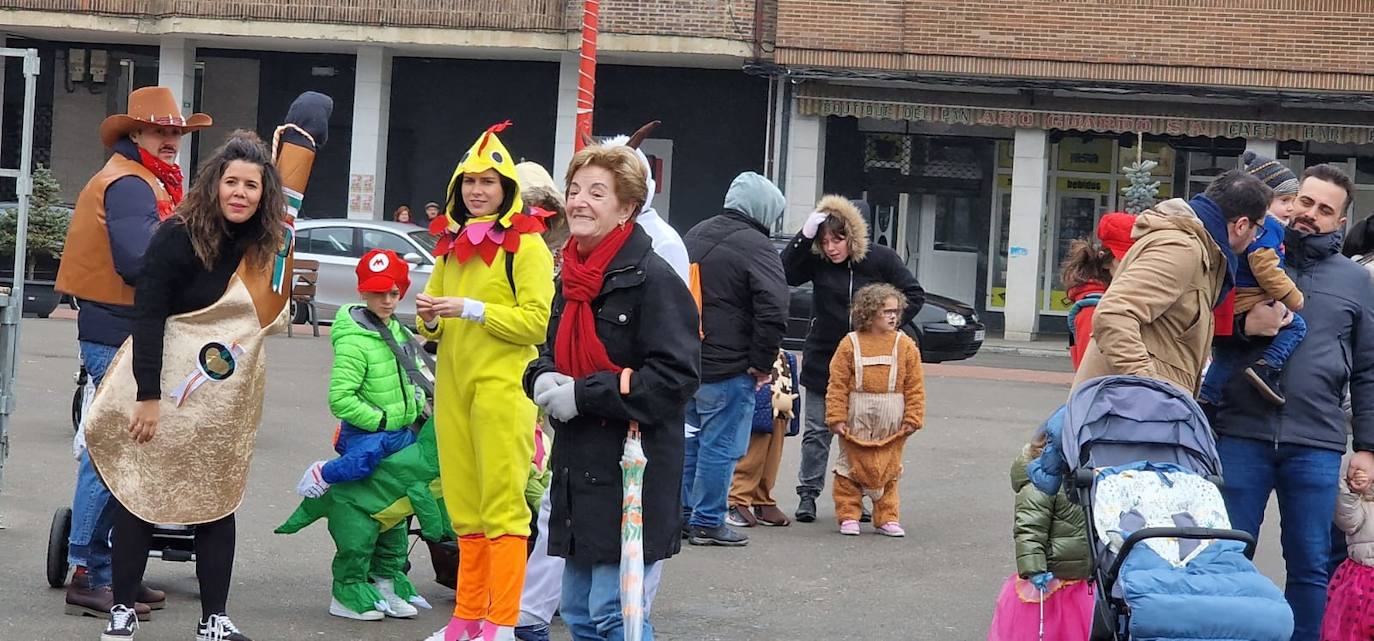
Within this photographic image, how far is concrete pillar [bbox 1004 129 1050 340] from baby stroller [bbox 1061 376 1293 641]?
77.3 ft

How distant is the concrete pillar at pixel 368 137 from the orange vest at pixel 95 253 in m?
24.5

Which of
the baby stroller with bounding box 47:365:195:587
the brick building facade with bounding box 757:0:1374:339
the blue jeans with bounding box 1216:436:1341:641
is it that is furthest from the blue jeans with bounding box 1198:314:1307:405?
the brick building facade with bounding box 757:0:1374:339

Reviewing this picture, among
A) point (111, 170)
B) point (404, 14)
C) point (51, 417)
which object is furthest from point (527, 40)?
point (111, 170)

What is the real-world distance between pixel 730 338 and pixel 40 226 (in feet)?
58.7

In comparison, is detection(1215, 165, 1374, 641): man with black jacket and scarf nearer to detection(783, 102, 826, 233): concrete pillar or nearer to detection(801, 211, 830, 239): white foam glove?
detection(801, 211, 830, 239): white foam glove

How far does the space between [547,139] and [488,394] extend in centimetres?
2652

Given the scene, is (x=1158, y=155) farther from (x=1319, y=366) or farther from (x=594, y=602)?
(x=594, y=602)

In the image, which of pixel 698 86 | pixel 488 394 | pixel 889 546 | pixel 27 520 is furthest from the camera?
pixel 698 86

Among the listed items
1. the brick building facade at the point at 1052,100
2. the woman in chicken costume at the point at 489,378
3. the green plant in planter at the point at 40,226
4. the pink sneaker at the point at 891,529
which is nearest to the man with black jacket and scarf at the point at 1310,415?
the woman in chicken costume at the point at 489,378

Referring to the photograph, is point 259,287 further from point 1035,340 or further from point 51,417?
point 1035,340

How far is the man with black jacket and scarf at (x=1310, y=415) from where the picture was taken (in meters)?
6.41

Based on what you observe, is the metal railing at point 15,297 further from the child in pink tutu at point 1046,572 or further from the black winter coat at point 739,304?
the child in pink tutu at point 1046,572

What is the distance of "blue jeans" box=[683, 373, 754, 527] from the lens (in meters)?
9.22

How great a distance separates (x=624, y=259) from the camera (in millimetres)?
5336
